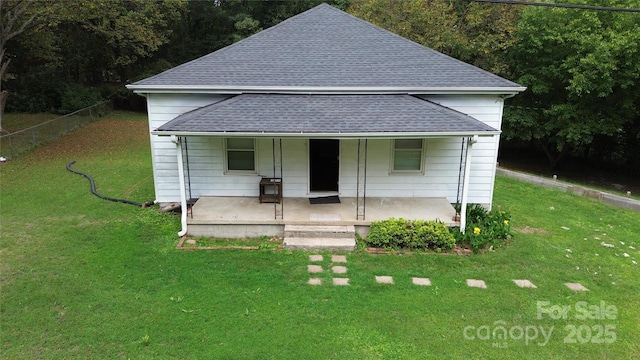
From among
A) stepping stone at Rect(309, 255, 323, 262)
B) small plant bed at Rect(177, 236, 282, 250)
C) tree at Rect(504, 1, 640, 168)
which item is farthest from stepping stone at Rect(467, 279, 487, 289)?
tree at Rect(504, 1, 640, 168)

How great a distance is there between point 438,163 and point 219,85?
229 inches

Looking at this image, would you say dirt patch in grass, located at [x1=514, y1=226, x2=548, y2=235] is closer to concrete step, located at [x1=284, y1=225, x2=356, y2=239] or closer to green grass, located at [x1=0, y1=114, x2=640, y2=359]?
green grass, located at [x1=0, y1=114, x2=640, y2=359]

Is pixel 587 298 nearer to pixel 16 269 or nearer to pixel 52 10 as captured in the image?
pixel 16 269

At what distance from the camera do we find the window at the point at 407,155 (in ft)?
32.7

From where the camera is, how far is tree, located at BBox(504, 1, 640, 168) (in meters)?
15.3

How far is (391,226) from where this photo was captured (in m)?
8.30

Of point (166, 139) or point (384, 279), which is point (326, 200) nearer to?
point (384, 279)

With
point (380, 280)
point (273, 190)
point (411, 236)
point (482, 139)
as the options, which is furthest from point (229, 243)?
point (482, 139)

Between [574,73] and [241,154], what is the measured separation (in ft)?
47.0

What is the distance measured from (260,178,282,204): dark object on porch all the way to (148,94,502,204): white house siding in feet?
0.80

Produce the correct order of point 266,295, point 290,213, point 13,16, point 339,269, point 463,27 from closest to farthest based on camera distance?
point 266,295, point 339,269, point 290,213, point 13,16, point 463,27

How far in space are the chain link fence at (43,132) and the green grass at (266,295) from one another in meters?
5.98

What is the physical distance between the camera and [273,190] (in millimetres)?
9859

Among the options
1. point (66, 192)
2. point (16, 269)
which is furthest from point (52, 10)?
point (16, 269)
